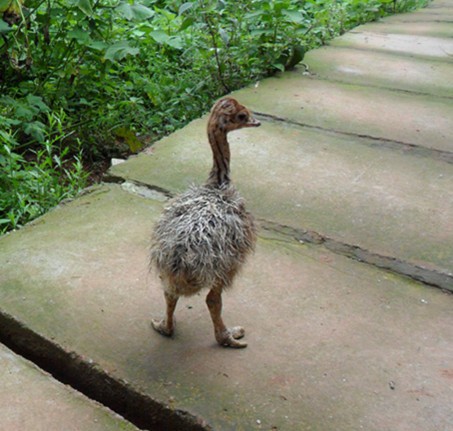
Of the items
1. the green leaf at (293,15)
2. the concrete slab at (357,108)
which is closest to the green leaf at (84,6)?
the concrete slab at (357,108)

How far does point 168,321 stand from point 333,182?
5.84 feet

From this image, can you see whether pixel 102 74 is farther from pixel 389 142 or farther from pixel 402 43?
pixel 402 43

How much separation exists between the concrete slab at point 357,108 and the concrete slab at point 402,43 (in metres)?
1.47

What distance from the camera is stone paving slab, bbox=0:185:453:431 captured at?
7.80ft

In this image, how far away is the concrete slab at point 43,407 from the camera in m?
2.29

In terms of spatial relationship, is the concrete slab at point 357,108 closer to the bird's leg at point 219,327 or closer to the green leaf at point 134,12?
the green leaf at point 134,12

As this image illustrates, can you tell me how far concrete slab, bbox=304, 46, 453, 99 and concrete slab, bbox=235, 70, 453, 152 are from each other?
0.63 ft

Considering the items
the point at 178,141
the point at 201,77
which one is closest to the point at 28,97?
the point at 178,141

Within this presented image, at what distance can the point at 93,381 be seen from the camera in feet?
8.38

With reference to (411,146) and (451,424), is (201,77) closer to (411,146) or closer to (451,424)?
(411,146)

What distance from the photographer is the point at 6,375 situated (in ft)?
8.28

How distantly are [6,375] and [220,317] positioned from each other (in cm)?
88

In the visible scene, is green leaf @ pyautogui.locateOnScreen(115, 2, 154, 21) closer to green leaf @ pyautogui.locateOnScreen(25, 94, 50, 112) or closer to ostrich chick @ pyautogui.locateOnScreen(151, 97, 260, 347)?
green leaf @ pyautogui.locateOnScreen(25, 94, 50, 112)

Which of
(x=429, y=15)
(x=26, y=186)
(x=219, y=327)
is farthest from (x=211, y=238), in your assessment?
(x=429, y=15)
